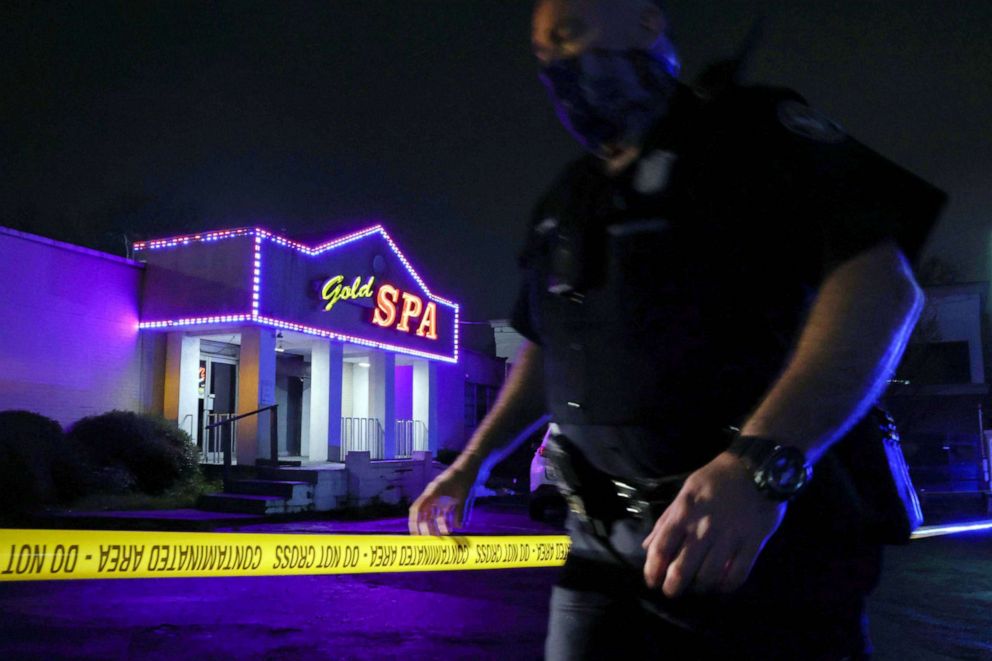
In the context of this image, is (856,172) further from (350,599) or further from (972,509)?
(972,509)

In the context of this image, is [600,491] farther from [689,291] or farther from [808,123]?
[808,123]

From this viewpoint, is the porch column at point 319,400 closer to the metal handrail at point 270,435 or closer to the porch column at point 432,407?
the metal handrail at point 270,435

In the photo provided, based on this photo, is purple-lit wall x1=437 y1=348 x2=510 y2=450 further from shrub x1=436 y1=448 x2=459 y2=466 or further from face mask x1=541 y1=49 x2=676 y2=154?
face mask x1=541 y1=49 x2=676 y2=154

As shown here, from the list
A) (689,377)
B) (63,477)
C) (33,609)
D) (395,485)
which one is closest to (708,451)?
(689,377)

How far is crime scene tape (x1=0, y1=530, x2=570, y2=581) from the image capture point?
116 inches

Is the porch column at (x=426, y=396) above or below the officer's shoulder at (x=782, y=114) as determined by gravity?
above

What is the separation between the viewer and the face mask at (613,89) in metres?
1.53

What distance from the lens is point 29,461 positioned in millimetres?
12508

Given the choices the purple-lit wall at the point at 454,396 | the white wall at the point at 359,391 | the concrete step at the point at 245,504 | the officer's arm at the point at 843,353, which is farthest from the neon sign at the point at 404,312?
the officer's arm at the point at 843,353

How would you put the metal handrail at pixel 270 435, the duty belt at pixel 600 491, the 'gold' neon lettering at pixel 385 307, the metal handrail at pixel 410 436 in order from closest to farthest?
the duty belt at pixel 600 491 → the metal handrail at pixel 270 435 → the 'gold' neon lettering at pixel 385 307 → the metal handrail at pixel 410 436

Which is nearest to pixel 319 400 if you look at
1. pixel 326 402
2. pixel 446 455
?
pixel 326 402

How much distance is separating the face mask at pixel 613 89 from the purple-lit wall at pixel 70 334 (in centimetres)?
1478

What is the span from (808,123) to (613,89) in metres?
0.35

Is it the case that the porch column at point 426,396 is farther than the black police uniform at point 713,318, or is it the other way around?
the porch column at point 426,396
